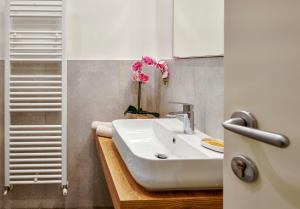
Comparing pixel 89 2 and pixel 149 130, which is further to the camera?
pixel 89 2

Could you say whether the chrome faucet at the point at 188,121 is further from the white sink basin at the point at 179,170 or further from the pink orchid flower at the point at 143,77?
the pink orchid flower at the point at 143,77

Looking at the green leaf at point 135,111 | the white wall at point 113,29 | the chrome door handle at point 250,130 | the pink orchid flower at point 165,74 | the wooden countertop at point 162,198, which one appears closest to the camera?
the chrome door handle at point 250,130

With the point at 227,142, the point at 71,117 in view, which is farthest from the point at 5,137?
the point at 227,142

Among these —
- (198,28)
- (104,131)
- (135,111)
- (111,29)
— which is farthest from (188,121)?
A: (111,29)

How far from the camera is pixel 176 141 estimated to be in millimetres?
1583

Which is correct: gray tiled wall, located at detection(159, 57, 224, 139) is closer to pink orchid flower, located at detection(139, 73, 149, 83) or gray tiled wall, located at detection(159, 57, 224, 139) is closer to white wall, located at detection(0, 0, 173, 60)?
pink orchid flower, located at detection(139, 73, 149, 83)

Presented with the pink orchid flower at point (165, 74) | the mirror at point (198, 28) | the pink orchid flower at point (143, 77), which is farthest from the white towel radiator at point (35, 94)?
the mirror at point (198, 28)

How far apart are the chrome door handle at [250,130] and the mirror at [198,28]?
926 mm

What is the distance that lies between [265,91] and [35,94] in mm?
2368

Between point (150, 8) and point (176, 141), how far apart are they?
160cm

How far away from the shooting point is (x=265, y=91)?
1.92 ft

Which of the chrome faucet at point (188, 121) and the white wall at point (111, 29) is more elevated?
the white wall at point (111, 29)

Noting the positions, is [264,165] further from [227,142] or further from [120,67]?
[120,67]

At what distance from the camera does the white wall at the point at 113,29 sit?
275cm
